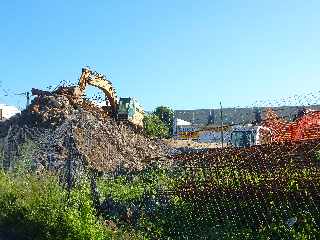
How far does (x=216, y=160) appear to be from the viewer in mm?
10359

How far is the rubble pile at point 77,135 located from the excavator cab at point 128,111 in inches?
24.2

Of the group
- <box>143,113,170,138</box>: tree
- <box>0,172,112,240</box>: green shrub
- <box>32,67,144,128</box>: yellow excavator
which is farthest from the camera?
<box>143,113,170,138</box>: tree

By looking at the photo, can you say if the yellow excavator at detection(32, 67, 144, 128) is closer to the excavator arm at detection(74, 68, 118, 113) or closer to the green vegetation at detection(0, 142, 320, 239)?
the excavator arm at detection(74, 68, 118, 113)

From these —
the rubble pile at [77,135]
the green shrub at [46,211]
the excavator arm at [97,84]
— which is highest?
the excavator arm at [97,84]

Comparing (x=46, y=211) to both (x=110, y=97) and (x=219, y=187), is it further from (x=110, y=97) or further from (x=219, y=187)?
(x=110, y=97)

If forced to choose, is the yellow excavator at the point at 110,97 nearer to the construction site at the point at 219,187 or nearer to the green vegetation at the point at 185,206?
the construction site at the point at 219,187

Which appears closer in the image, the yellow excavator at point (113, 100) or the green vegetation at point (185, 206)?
the green vegetation at point (185, 206)

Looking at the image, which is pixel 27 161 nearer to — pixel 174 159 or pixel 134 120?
pixel 174 159

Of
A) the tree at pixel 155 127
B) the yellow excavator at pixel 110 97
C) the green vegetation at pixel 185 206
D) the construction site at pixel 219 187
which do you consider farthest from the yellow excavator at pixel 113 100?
the green vegetation at pixel 185 206

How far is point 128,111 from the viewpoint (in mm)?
25297

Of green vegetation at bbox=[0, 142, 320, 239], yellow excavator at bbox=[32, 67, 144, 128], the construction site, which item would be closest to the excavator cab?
yellow excavator at bbox=[32, 67, 144, 128]

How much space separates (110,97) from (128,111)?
1.14 metres

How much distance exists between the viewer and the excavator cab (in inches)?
991

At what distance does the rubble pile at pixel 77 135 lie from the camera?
1716 cm
